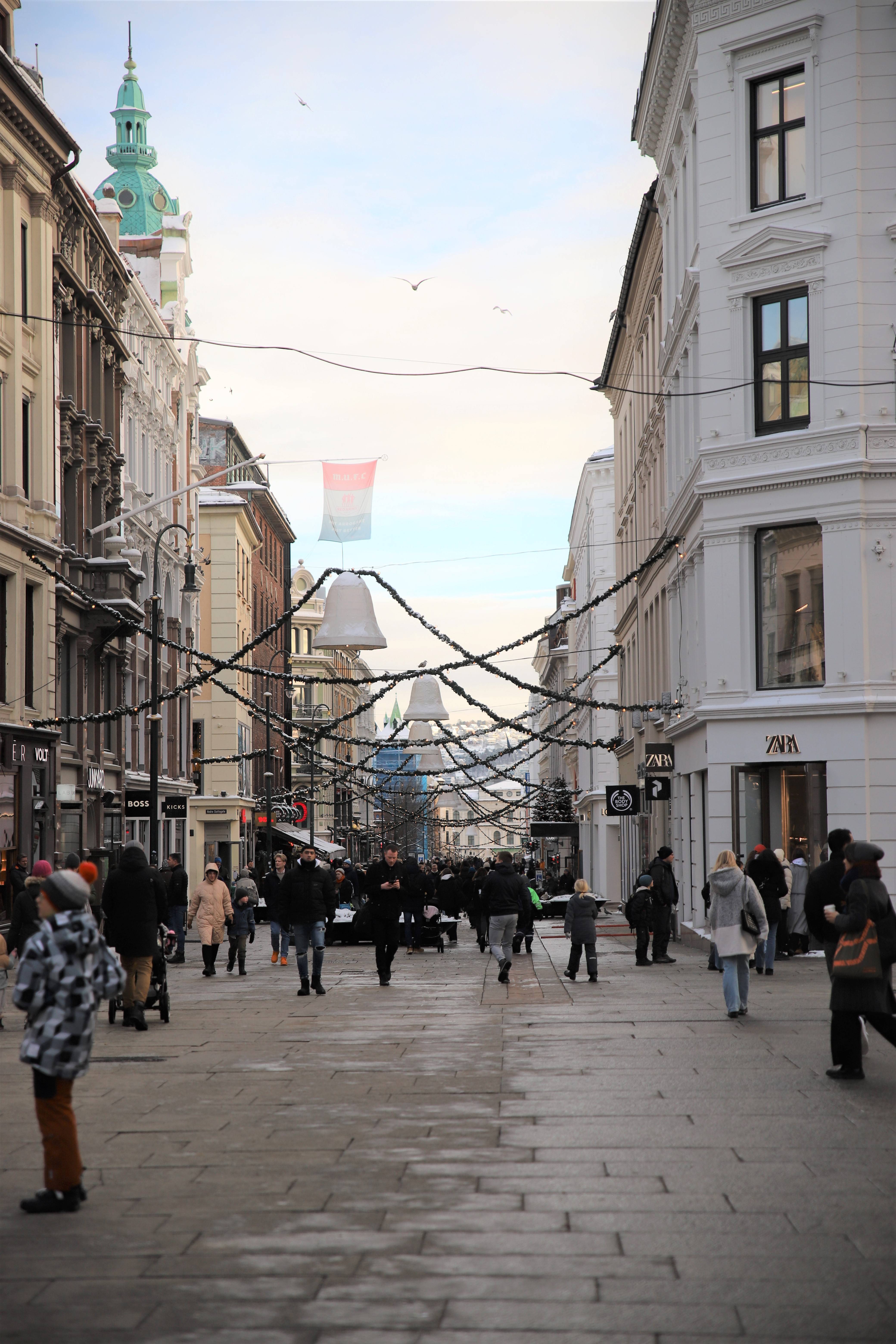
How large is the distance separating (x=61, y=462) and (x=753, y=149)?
16.7 m

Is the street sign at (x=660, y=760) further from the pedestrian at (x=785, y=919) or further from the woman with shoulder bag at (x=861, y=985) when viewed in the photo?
the woman with shoulder bag at (x=861, y=985)

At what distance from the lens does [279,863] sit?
33531 mm

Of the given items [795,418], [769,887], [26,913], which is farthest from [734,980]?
[795,418]

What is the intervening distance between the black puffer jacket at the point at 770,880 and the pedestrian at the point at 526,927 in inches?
Answer: 121

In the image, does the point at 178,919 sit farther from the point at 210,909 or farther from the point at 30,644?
Answer: the point at 30,644

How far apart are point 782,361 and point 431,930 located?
39.8 ft

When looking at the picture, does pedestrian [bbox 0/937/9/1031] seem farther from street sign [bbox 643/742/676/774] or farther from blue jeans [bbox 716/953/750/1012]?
street sign [bbox 643/742/676/774]

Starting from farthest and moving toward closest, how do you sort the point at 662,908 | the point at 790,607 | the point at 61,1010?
the point at 790,607 → the point at 662,908 → the point at 61,1010

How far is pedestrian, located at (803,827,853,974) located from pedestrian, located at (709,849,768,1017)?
1799mm

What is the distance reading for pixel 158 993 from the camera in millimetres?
17156

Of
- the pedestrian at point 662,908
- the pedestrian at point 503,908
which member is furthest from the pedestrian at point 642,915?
the pedestrian at point 503,908

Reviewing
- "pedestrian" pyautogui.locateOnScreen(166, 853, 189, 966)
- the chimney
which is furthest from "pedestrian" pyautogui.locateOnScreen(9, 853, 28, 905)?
the chimney

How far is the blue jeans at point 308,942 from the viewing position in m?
20.0

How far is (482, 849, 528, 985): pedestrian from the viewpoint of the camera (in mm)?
21422
